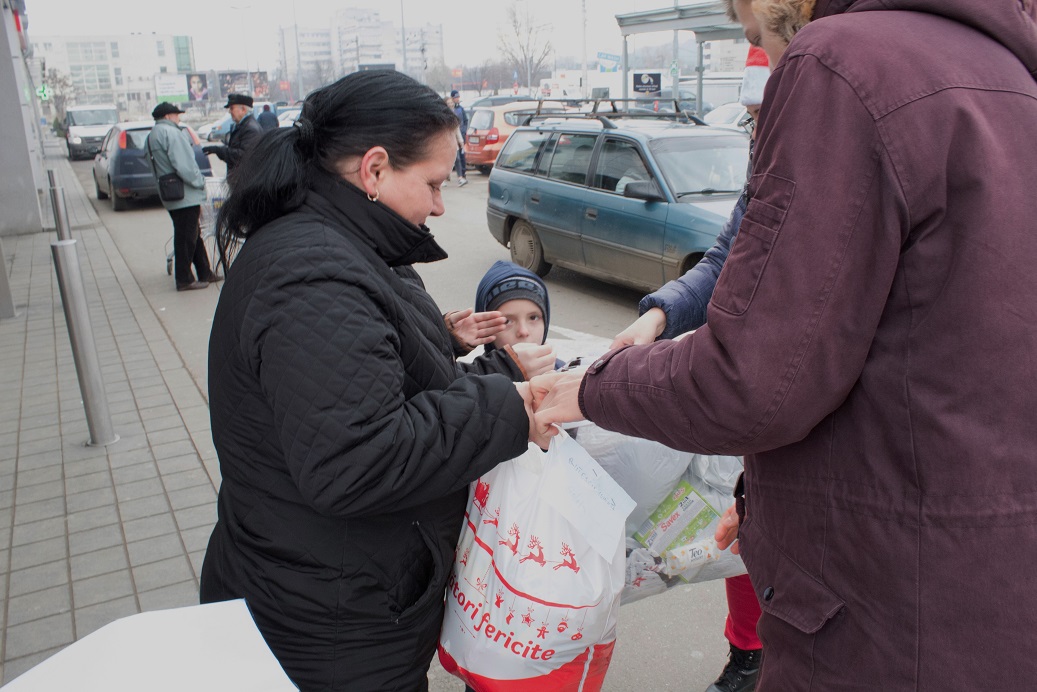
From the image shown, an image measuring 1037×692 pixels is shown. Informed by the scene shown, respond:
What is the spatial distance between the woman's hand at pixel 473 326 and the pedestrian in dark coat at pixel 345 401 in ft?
1.91

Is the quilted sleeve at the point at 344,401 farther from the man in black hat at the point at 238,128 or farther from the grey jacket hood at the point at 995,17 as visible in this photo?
the man in black hat at the point at 238,128

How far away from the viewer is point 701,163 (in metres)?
7.99

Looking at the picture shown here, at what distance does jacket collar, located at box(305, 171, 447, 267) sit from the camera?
1.69 metres

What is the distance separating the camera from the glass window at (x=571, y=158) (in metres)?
8.73

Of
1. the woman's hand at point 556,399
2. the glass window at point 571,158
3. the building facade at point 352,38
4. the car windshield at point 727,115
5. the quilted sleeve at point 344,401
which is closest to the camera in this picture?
the quilted sleeve at point 344,401

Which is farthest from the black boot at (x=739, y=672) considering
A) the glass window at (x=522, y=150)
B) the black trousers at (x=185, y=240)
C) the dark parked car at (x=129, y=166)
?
the dark parked car at (x=129, y=166)

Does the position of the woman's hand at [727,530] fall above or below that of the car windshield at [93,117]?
below

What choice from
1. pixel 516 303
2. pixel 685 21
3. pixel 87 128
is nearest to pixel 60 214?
pixel 516 303

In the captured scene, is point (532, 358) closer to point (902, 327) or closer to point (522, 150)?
point (902, 327)

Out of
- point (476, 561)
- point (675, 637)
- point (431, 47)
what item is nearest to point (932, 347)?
point (476, 561)

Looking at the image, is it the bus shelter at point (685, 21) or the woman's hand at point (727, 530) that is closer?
the woman's hand at point (727, 530)

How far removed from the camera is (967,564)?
3.77 feet

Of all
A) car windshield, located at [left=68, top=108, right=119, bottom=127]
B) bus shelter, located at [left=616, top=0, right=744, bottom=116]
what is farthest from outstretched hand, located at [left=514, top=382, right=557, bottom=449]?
car windshield, located at [left=68, top=108, right=119, bottom=127]

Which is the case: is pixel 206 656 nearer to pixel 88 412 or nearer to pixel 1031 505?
pixel 1031 505
